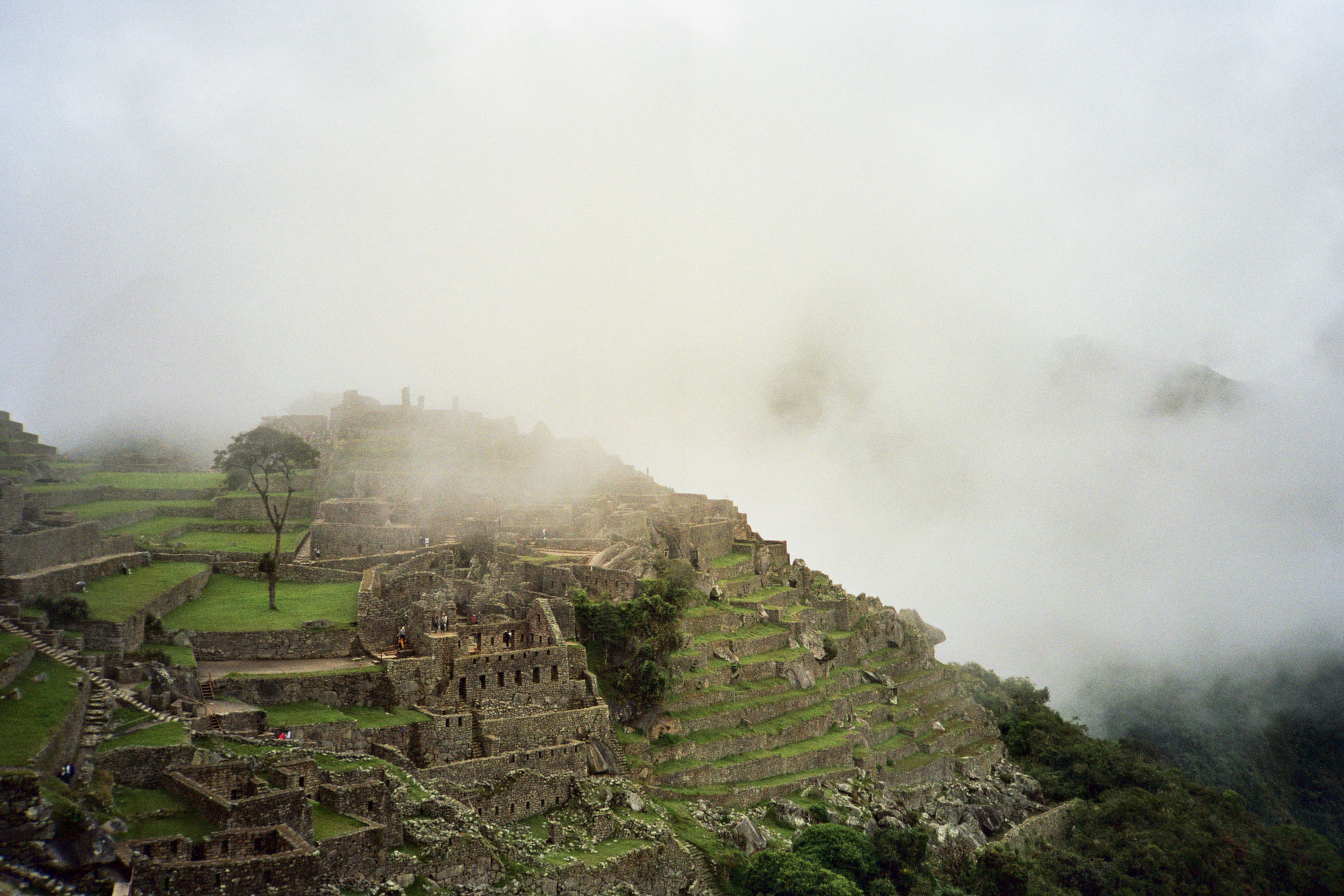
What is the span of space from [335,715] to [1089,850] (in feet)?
135

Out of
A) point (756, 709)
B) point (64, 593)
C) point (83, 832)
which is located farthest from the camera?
point (756, 709)

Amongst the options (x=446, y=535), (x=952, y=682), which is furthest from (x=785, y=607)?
(x=446, y=535)

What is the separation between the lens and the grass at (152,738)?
22.5 meters

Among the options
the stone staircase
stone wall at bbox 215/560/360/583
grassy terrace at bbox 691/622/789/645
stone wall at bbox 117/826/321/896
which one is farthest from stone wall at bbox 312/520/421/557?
stone wall at bbox 117/826/321/896

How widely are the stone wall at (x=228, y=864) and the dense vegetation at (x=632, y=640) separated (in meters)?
17.8

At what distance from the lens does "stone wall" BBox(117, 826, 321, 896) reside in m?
19.1

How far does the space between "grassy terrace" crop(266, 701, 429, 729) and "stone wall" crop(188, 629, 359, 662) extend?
317 cm

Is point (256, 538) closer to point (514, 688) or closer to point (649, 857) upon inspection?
point (514, 688)

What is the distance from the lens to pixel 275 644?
31.9 m

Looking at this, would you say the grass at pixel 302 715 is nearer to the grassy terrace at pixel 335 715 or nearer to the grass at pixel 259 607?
the grassy terrace at pixel 335 715

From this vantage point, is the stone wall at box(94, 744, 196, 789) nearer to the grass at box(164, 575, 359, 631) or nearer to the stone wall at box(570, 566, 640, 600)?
the grass at box(164, 575, 359, 631)

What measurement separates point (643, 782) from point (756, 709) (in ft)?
29.8

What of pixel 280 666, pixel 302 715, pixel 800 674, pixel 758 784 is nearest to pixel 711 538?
pixel 800 674

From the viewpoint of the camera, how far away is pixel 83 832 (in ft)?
61.3
